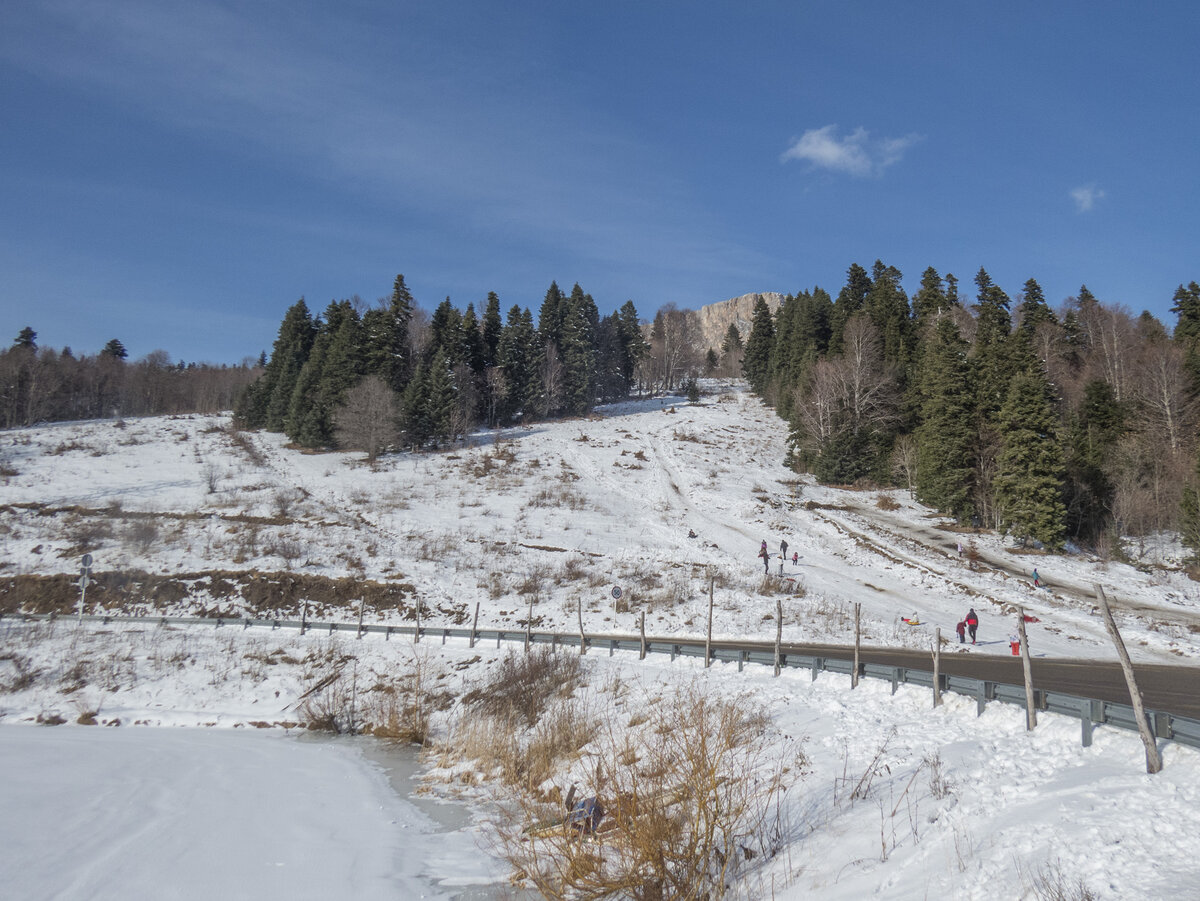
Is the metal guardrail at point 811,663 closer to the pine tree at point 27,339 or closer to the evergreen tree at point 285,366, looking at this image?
the evergreen tree at point 285,366

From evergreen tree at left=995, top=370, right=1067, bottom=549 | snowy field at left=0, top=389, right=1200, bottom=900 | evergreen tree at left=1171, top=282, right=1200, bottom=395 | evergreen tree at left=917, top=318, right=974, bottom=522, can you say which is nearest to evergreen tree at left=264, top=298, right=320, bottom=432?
snowy field at left=0, top=389, right=1200, bottom=900

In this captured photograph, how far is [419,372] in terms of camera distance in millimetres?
68250

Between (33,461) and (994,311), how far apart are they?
294 ft

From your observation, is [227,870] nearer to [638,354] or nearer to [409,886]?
[409,886]

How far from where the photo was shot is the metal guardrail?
870 centimetres

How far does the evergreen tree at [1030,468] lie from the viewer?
1500 inches

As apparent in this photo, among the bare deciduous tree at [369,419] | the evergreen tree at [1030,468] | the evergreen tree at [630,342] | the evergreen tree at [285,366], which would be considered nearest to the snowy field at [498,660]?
the evergreen tree at [1030,468]

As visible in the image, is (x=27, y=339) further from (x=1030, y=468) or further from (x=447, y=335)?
(x=1030, y=468)

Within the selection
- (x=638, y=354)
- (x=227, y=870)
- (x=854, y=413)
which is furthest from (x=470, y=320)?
(x=227, y=870)

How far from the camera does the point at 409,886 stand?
30.4 feet

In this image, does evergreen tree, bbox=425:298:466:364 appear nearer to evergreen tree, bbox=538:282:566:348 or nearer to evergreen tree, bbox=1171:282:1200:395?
evergreen tree, bbox=538:282:566:348

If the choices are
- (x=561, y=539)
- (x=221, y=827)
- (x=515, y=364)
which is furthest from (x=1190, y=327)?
(x=221, y=827)

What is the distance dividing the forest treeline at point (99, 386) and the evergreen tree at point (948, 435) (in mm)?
100029

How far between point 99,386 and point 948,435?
118m
